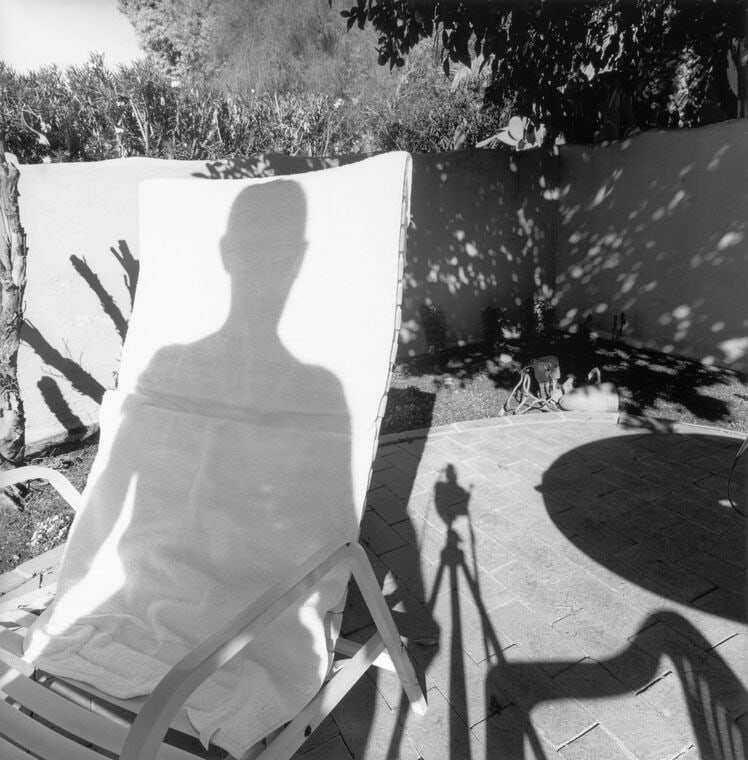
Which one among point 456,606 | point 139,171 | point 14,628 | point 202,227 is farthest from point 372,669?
point 139,171

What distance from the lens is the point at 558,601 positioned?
233cm

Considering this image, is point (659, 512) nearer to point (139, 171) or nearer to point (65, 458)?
point (65, 458)

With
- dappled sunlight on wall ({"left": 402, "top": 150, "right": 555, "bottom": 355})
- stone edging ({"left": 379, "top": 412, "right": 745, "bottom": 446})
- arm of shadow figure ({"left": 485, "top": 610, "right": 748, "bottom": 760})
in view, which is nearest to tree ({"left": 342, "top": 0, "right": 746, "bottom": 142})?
dappled sunlight on wall ({"left": 402, "top": 150, "right": 555, "bottom": 355})

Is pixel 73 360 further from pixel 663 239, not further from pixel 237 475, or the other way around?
pixel 663 239

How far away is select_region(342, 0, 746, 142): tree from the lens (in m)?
4.67

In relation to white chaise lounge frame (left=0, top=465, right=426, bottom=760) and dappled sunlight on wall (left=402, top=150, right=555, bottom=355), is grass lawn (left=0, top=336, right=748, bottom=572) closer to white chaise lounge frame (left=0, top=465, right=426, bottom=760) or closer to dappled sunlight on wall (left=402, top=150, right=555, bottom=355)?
dappled sunlight on wall (left=402, top=150, right=555, bottom=355)

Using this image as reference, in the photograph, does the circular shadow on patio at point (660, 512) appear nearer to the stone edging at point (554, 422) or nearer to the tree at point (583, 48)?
the stone edging at point (554, 422)

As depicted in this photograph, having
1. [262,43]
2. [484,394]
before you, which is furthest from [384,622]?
[262,43]

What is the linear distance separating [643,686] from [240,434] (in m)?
1.70

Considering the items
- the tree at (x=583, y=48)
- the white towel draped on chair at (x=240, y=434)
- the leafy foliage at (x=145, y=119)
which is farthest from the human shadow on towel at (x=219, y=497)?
the leafy foliage at (x=145, y=119)

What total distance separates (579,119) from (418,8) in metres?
2.80

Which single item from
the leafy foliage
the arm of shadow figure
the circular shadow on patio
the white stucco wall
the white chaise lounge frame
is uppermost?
the leafy foliage

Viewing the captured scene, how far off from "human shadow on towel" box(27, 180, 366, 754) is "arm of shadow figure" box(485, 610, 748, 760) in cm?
75

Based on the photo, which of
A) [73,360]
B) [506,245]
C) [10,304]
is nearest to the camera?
[10,304]
